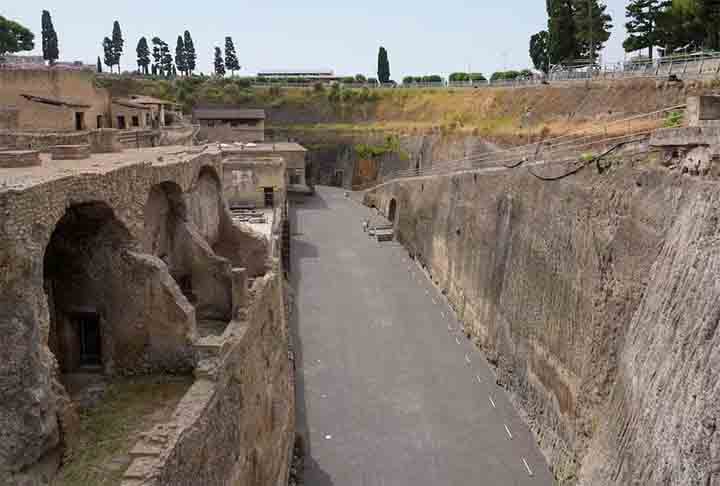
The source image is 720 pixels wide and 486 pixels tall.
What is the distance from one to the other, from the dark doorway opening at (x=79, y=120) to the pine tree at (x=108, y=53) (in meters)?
64.8

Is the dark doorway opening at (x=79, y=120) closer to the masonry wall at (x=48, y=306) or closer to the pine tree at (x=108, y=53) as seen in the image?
the masonry wall at (x=48, y=306)

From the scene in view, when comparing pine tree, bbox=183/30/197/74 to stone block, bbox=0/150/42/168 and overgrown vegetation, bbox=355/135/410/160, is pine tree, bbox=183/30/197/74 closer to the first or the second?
overgrown vegetation, bbox=355/135/410/160

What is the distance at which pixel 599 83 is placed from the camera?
127ft

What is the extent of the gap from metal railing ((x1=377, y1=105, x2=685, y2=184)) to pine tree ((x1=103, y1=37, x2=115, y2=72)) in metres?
61.5

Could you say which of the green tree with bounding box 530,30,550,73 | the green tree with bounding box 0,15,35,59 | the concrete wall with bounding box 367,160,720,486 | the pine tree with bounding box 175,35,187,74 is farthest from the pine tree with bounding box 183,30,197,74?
the concrete wall with bounding box 367,160,720,486

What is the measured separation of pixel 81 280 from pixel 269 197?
863 inches

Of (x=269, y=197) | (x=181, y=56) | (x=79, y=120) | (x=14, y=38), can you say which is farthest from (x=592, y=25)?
(x=181, y=56)

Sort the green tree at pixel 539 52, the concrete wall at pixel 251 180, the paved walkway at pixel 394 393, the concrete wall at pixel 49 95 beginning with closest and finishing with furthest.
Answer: the paved walkway at pixel 394 393
the concrete wall at pixel 49 95
the concrete wall at pixel 251 180
the green tree at pixel 539 52

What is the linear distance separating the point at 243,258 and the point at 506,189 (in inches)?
398

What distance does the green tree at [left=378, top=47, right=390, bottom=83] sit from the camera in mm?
82875

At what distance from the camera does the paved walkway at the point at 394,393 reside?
1659 cm

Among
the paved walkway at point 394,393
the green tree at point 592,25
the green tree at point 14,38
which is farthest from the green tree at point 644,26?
the green tree at point 14,38

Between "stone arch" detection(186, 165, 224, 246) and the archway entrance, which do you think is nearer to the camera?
"stone arch" detection(186, 165, 224, 246)

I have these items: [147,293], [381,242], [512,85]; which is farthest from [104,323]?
[512,85]
